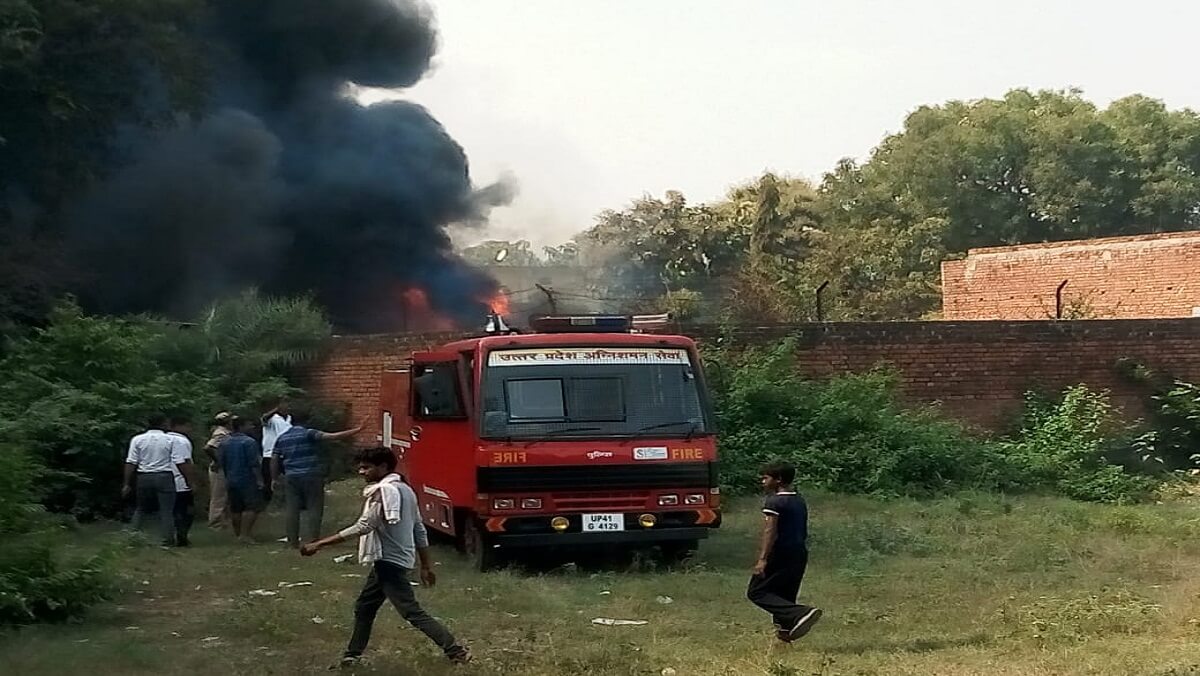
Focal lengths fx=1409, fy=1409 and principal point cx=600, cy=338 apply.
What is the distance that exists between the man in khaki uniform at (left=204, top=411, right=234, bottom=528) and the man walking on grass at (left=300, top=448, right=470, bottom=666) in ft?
25.0

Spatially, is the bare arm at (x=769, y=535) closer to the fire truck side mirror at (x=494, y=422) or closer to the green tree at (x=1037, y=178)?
the fire truck side mirror at (x=494, y=422)

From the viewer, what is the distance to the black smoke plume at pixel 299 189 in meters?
32.8

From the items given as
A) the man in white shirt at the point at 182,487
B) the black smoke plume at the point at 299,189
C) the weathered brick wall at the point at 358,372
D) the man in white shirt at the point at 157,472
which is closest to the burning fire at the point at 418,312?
the black smoke plume at the point at 299,189

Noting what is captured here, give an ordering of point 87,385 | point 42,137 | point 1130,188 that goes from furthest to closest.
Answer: point 1130,188
point 42,137
point 87,385

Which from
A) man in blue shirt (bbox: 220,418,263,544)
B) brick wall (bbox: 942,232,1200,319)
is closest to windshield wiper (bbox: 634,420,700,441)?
man in blue shirt (bbox: 220,418,263,544)

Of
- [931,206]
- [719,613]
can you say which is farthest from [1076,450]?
[931,206]

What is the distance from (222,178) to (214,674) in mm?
27332

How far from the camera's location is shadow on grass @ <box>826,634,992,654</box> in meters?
8.27

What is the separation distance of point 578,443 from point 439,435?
188 cm

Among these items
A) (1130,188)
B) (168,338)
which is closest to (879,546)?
(168,338)

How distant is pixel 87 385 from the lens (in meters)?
17.3

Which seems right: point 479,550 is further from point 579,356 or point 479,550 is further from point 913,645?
point 913,645

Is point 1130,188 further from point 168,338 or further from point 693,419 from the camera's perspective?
point 693,419

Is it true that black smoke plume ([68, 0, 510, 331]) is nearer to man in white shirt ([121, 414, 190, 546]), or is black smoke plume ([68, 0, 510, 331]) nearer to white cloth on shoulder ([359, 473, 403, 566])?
man in white shirt ([121, 414, 190, 546])
